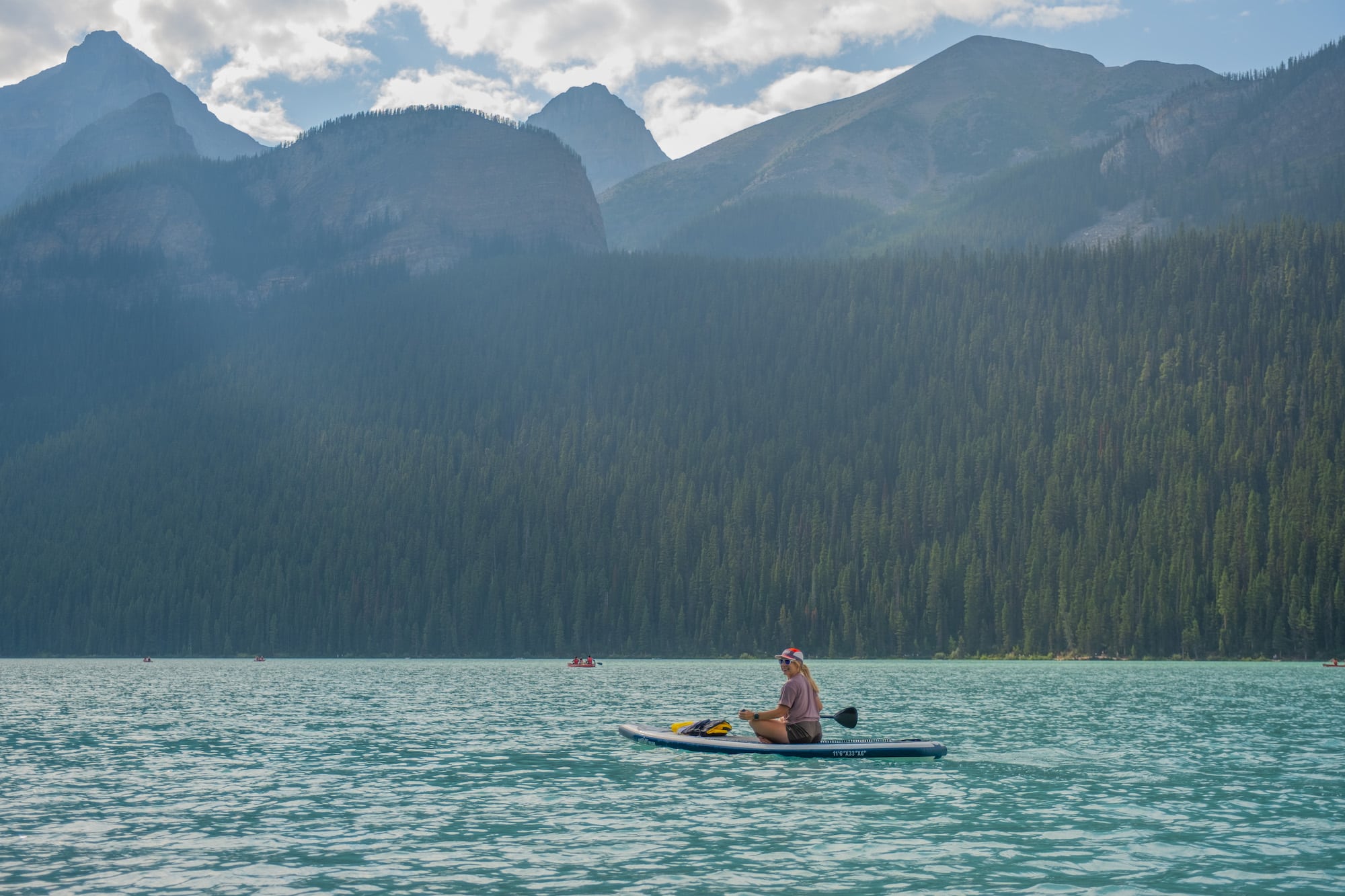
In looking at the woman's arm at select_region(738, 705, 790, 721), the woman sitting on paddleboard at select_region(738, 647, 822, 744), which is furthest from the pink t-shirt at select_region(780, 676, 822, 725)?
the woman's arm at select_region(738, 705, 790, 721)

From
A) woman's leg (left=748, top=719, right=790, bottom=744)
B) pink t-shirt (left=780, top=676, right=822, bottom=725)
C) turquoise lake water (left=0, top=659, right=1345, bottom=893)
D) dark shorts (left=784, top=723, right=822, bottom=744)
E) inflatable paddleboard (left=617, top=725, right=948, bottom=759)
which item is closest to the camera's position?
turquoise lake water (left=0, top=659, right=1345, bottom=893)

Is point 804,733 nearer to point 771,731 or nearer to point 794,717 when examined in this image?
point 794,717

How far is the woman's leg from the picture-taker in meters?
49.5

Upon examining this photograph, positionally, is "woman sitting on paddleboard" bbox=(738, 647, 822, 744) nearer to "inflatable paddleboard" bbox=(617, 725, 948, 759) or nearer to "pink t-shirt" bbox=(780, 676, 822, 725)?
"pink t-shirt" bbox=(780, 676, 822, 725)

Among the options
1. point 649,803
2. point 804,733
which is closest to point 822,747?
→ point 804,733

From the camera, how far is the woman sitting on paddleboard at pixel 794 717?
4884 centimetres

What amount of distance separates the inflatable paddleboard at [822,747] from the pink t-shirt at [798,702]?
3.22 ft

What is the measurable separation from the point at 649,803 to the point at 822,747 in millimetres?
11370

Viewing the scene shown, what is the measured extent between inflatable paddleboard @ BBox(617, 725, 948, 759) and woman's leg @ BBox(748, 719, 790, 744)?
0.70ft

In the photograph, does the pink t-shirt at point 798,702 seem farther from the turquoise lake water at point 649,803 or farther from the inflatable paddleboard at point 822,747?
the turquoise lake water at point 649,803

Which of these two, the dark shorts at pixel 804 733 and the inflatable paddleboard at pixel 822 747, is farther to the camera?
the dark shorts at pixel 804 733

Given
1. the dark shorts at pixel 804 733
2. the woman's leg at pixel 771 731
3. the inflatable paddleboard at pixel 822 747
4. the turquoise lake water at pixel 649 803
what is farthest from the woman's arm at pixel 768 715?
the turquoise lake water at pixel 649 803

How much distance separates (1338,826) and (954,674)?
91.2 meters

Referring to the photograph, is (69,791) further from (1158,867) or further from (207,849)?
(1158,867)
